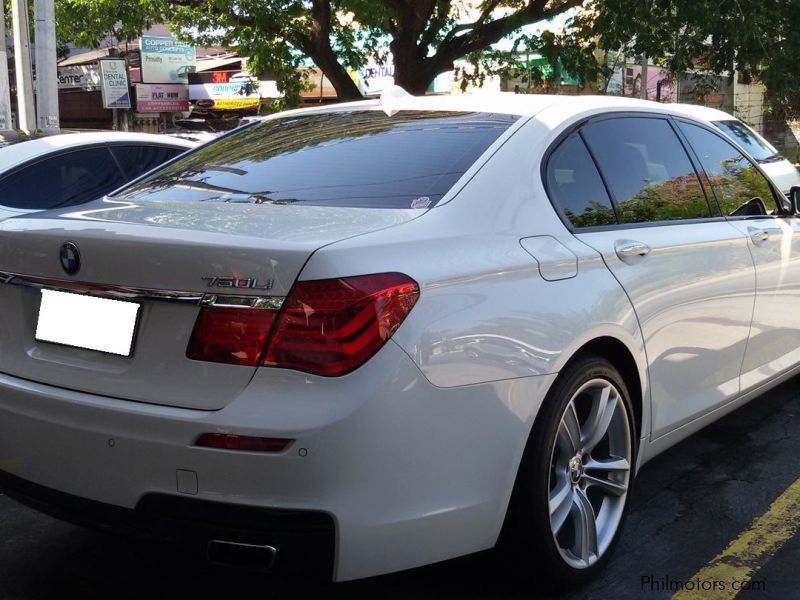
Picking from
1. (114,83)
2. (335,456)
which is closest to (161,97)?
(114,83)

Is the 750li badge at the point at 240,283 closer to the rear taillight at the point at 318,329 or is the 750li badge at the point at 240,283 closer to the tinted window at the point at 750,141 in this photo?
the rear taillight at the point at 318,329

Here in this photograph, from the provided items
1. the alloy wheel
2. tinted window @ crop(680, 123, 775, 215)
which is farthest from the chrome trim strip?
tinted window @ crop(680, 123, 775, 215)

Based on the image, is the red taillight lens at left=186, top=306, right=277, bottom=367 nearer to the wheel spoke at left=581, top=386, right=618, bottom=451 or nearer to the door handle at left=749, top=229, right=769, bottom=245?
the wheel spoke at left=581, top=386, right=618, bottom=451

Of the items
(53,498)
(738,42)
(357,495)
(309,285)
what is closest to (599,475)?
(357,495)

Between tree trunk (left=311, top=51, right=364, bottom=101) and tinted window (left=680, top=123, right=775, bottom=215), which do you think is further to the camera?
tree trunk (left=311, top=51, right=364, bottom=101)

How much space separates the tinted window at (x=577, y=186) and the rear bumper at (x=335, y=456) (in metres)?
0.78

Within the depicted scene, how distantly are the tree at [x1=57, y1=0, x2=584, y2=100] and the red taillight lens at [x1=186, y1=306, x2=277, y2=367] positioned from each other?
560 inches

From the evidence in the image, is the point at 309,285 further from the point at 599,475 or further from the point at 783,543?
the point at 783,543

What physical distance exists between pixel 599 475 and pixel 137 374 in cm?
Answer: 158

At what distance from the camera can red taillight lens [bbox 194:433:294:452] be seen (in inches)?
94.1

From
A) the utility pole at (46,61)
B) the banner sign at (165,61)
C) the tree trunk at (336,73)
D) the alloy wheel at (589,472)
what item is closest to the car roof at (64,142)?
the alloy wheel at (589,472)

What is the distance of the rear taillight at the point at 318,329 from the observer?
2418 millimetres

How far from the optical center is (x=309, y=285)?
2.42 meters

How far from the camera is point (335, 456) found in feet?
7.81
